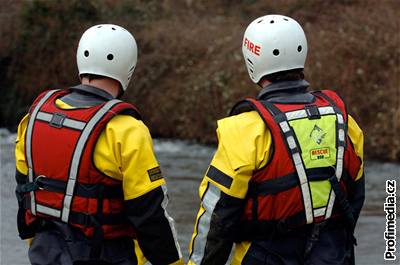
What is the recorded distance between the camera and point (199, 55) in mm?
19484

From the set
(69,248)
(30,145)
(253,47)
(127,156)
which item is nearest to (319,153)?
(253,47)

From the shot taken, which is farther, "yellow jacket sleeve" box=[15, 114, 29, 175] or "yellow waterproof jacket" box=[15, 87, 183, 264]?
"yellow jacket sleeve" box=[15, 114, 29, 175]

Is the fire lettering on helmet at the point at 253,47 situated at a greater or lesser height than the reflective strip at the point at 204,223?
greater

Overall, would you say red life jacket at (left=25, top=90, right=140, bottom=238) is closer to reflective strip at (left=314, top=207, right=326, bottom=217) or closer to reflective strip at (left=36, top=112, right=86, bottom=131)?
reflective strip at (left=36, top=112, right=86, bottom=131)

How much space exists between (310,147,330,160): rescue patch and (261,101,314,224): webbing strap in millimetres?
71

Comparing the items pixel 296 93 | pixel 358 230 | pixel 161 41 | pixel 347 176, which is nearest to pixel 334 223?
pixel 347 176

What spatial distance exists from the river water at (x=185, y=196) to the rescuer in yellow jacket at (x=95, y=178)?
4485 mm

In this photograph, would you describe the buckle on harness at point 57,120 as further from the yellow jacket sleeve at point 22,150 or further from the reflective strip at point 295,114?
the reflective strip at point 295,114

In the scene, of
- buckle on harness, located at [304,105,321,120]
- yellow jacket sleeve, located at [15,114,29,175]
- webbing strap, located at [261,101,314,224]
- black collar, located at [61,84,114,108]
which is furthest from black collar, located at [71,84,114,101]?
buckle on harness, located at [304,105,321,120]

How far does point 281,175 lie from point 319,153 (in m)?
0.22

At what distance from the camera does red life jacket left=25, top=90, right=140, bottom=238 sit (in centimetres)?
423

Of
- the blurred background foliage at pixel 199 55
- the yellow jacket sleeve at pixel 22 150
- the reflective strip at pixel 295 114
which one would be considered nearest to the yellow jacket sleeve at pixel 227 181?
the reflective strip at pixel 295 114

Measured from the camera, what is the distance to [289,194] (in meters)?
4.15

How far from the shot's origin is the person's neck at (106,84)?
4480 millimetres
